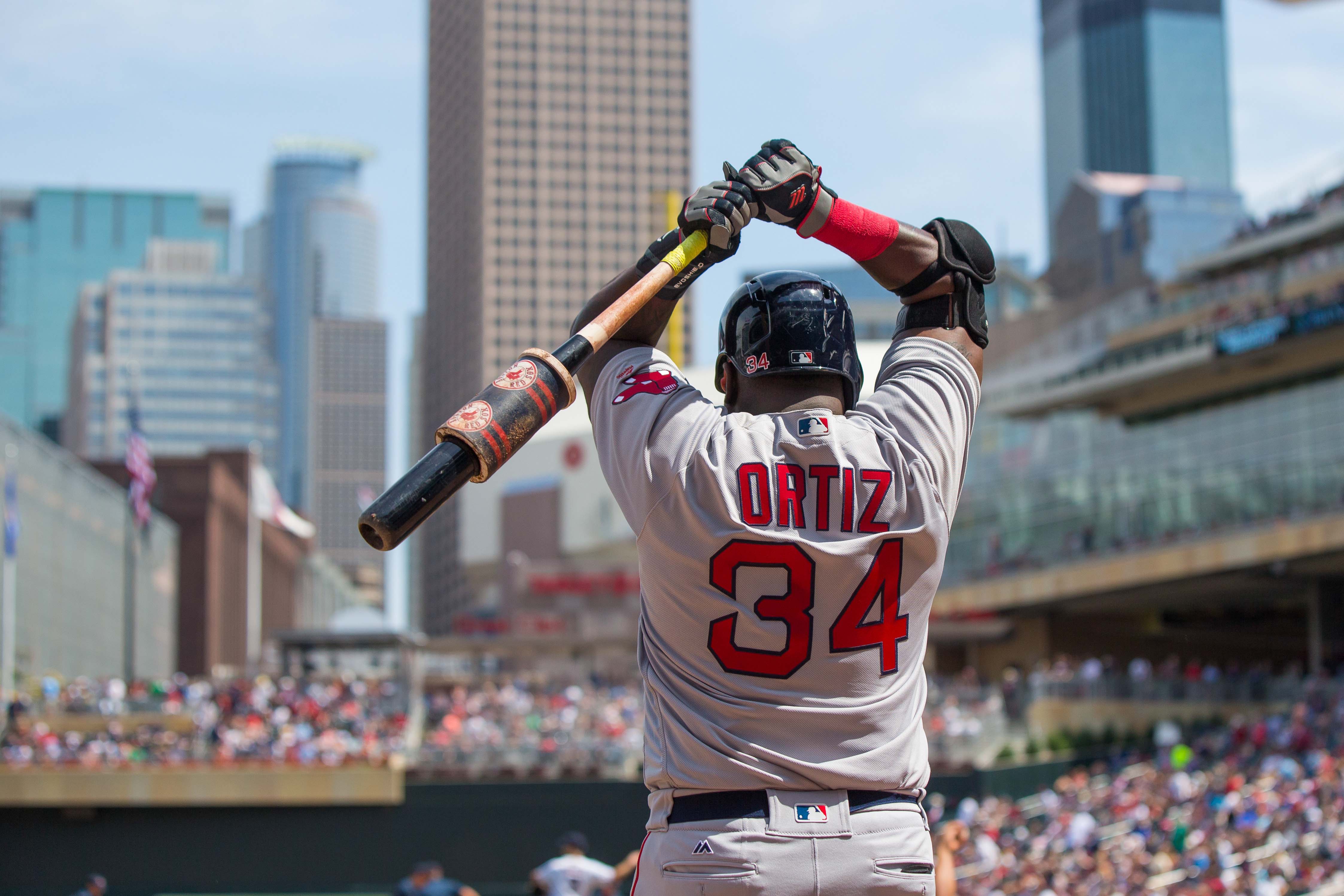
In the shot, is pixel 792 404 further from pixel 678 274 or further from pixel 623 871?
pixel 623 871

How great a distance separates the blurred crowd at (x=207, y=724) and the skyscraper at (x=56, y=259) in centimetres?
16855

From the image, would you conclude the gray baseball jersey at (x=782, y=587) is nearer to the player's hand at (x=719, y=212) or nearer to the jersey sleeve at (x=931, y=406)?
the jersey sleeve at (x=931, y=406)

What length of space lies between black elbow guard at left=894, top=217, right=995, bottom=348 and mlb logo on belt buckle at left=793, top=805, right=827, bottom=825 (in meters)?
1.03

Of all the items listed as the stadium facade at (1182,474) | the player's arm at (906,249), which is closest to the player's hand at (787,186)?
the player's arm at (906,249)

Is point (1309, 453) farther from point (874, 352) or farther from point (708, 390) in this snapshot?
point (874, 352)

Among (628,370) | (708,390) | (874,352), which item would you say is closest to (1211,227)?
(874,352)

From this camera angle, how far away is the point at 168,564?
225ft

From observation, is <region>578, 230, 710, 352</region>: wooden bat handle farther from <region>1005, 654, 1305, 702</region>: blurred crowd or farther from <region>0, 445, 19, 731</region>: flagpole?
<region>0, 445, 19, 731</region>: flagpole

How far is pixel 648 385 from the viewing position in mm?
3051

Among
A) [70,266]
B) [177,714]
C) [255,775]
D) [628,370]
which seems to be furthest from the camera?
[70,266]

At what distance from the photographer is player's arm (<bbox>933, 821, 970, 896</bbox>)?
395cm

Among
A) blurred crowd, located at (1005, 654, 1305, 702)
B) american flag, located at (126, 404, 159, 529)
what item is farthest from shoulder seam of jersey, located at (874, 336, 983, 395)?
american flag, located at (126, 404, 159, 529)

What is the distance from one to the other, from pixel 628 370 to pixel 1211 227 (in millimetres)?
100773

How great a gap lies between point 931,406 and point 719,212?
0.56m
